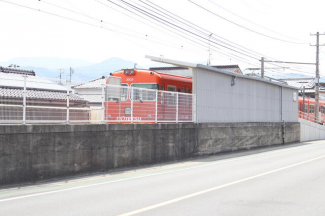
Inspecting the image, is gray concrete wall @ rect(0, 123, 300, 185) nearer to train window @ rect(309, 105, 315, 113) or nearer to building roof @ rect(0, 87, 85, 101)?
building roof @ rect(0, 87, 85, 101)

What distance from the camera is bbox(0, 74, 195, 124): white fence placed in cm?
1181

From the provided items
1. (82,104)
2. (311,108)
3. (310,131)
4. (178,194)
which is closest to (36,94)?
(82,104)

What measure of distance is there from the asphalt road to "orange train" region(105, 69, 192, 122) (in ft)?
8.01

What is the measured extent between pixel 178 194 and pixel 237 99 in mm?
15471

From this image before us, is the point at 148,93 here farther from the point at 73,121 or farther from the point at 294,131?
the point at 294,131

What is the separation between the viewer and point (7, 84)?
1327 centimetres

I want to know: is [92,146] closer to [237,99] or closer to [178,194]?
[178,194]

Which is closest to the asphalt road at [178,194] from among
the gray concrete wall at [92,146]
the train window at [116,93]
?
the gray concrete wall at [92,146]

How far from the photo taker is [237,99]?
2423 cm

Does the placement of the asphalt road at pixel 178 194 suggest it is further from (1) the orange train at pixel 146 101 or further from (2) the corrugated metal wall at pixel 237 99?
(2) the corrugated metal wall at pixel 237 99

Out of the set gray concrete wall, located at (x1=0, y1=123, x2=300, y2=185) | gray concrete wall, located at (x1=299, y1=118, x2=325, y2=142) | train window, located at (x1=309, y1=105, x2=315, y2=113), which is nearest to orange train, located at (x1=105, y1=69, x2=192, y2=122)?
gray concrete wall, located at (x1=0, y1=123, x2=300, y2=185)

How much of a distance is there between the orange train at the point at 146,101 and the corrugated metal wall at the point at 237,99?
1.43m

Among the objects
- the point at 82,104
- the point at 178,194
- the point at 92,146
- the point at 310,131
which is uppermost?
the point at 82,104

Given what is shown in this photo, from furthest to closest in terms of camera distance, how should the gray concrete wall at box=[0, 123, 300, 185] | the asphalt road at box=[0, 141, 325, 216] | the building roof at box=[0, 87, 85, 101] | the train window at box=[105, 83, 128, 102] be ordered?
the train window at box=[105, 83, 128, 102] → the building roof at box=[0, 87, 85, 101] → the gray concrete wall at box=[0, 123, 300, 185] → the asphalt road at box=[0, 141, 325, 216]
